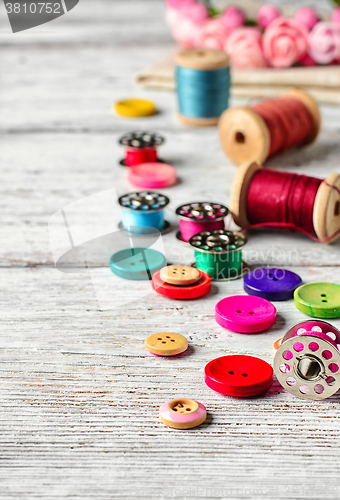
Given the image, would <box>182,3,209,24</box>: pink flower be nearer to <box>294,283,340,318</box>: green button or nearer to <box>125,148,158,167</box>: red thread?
<box>125,148,158,167</box>: red thread

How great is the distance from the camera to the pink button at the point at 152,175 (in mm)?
1977

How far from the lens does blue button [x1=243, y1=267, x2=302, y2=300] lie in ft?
4.46

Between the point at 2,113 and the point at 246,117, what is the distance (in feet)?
4.22

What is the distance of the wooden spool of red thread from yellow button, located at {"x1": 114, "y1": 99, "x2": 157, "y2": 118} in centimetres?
70

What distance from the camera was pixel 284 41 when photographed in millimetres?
2746

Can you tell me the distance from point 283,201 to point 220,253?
278mm

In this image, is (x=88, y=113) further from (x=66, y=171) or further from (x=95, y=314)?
(x=95, y=314)

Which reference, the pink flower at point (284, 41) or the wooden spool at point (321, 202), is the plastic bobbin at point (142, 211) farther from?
the pink flower at point (284, 41)

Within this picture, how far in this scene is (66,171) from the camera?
215cm

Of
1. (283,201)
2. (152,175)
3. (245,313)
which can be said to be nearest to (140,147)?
(152,175)

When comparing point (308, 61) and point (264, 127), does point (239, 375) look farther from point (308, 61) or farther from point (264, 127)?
point (308, 61)

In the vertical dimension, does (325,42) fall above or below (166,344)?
above

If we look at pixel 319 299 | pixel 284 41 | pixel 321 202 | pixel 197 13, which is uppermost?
pixel 197 13

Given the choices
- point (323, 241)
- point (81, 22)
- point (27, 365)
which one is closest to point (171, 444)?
point (27, 365)
